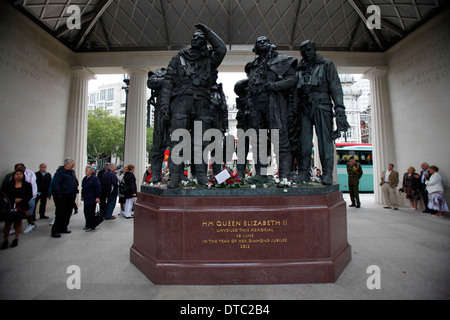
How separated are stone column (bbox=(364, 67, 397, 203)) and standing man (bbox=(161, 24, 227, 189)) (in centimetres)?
1159

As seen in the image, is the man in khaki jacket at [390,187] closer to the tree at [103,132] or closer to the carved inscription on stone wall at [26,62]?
the carved inscription on stone wall at [26,62]

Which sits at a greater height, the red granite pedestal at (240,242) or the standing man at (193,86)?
the standing man at (193,86)

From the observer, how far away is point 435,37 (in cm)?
965

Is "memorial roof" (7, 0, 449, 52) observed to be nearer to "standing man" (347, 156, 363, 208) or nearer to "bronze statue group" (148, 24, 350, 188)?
Answer: "standing man" (347, 156, 363, 208)

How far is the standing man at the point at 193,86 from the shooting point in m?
4.38

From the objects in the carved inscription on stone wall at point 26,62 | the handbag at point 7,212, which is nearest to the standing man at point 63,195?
the handbag at point 7,212

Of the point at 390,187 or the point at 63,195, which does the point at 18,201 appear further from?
the point at 390,187

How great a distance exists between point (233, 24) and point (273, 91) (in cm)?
976

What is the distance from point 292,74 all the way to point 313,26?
10.1m

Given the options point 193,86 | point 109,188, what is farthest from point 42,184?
point 193,86

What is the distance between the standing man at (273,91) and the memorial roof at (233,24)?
8.93m

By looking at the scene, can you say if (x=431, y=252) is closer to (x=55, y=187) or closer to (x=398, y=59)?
(x=55, y=187)

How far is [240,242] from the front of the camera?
3.38m
